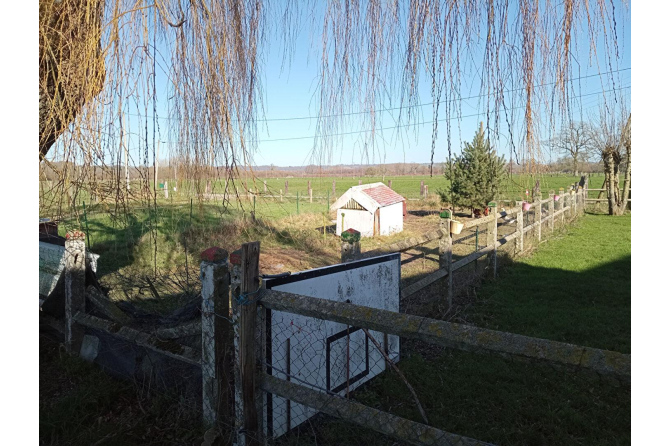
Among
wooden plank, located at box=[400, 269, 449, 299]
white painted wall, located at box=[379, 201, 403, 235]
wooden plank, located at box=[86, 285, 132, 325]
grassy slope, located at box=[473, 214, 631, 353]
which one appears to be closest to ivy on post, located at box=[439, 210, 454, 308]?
wooden plank, located at box=[400, 269, 449, 299]

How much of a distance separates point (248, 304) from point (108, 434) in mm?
1347

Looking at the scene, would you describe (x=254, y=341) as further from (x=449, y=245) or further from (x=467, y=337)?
(x=449, y=245)

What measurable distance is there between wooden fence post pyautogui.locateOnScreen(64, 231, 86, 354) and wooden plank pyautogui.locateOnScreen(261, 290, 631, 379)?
2518mm

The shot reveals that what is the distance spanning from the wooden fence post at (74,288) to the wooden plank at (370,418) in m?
2.40

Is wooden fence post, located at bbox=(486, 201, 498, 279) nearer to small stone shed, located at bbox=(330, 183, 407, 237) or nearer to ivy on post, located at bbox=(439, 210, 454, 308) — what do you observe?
ivy on post, located at bbox=(439, 210, 454, 308)

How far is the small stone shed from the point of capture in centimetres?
1487

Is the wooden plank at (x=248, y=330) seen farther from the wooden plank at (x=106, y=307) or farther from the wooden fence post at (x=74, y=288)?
the wooden fence post at (x=74, y=288)

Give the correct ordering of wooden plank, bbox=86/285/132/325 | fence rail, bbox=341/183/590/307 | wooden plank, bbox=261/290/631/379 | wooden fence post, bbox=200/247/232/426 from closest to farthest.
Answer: wooden plank, bbox=261/290/631/379 → wooden fence post, bbox=200/247/232/426 → wooden plank, bbox=86/285/132/325 → fence rail, bbox=341/183/590/307

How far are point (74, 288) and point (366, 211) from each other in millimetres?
11432

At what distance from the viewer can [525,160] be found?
4.44 feet

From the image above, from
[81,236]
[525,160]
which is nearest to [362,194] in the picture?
[81,236]

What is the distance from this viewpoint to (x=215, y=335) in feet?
8.88

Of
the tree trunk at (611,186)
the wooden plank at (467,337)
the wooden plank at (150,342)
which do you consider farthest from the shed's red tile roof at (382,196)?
the wooden plank at (467,337)

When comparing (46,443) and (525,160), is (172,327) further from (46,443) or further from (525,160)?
(525,160)
